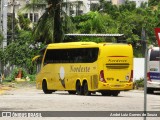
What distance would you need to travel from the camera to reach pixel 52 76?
42.3 metres

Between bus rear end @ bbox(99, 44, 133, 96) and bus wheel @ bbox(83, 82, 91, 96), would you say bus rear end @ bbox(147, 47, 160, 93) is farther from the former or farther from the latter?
bus wheel @ bbox(83, 82, 91, 96)

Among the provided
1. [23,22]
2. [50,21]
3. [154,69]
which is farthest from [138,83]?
[23,22]

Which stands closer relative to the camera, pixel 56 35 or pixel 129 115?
pixel 129 115

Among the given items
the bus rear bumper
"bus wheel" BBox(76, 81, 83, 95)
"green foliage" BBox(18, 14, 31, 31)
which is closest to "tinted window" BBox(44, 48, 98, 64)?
"bus wheel" BBox(76, 81, 83, 95)

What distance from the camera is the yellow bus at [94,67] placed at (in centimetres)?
3778

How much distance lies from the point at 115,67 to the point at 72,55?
3.20 m

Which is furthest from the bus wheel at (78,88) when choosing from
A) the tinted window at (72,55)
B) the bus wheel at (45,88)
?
the bus wheel at (45,88)

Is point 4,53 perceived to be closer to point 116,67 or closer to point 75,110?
point 116,67

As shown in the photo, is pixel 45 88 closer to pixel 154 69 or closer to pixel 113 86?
pixel 113 86

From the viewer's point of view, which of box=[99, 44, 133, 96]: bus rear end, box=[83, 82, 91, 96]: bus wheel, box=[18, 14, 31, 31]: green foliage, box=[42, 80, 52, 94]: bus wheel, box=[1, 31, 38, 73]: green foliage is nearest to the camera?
box=[99, 44, 133, 96]: bus rear end

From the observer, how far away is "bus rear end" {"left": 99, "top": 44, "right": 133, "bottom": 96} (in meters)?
37.7

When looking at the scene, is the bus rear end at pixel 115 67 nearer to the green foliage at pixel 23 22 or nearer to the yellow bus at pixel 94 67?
the yellow bus at pixel 94 67

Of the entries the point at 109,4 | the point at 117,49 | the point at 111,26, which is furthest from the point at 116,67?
the point at 109,4

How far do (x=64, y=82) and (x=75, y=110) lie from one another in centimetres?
1789
